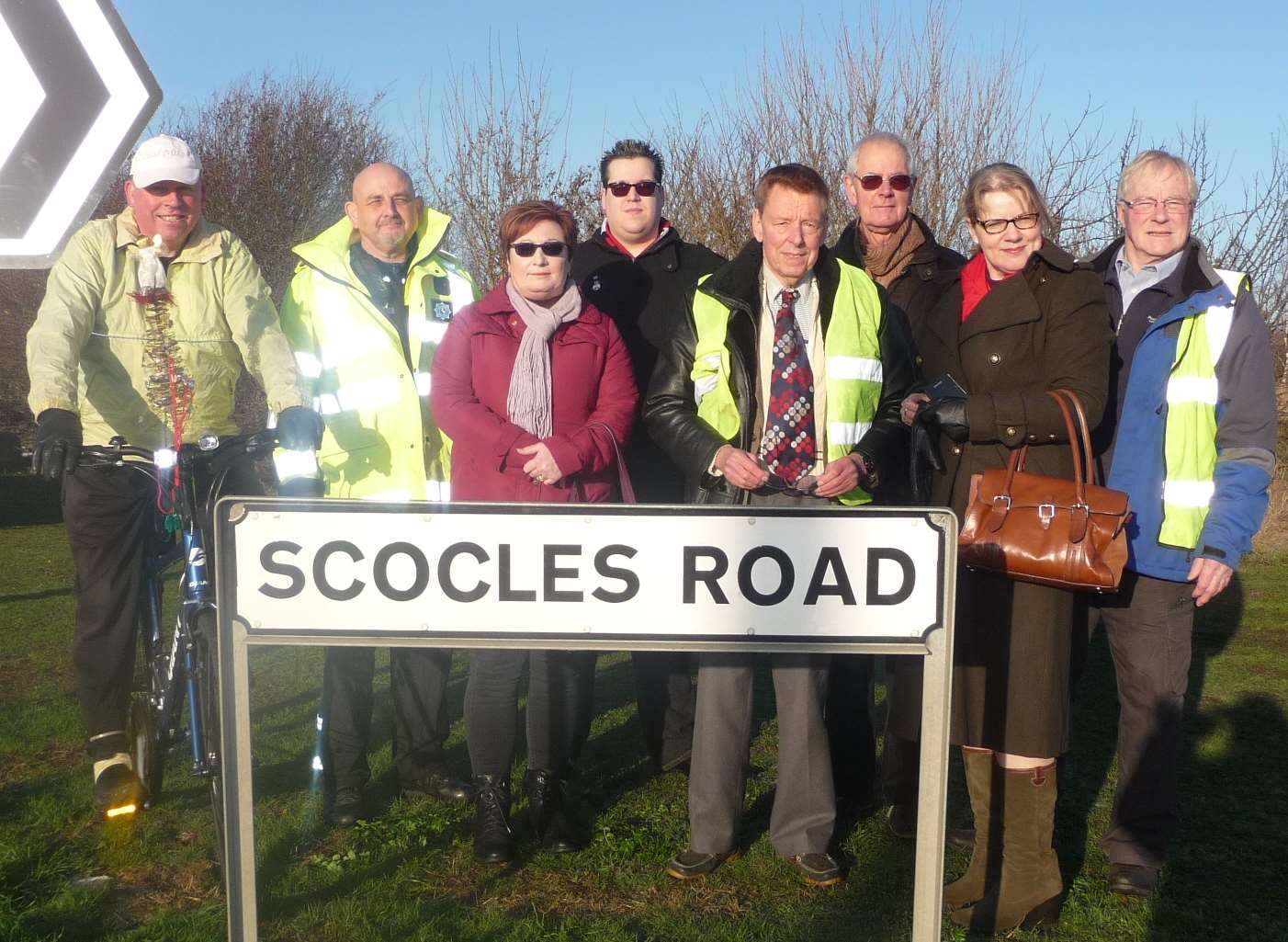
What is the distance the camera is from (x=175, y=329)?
170 inches

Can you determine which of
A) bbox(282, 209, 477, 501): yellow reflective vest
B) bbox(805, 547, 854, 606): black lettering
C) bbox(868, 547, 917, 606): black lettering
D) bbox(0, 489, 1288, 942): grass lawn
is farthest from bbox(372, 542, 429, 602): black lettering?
bbox(282, 209, 477, 501): yellow reflective vest

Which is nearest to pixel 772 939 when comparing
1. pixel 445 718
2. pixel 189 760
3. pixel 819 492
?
pixel 819 492

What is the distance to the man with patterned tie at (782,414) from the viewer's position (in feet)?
12.6

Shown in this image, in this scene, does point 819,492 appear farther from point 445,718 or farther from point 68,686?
point 68,686

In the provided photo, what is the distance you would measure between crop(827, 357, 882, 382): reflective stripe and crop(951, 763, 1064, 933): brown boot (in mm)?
1297

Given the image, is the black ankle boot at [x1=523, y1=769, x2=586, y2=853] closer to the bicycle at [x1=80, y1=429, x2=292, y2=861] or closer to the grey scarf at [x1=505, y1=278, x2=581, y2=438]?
the bicycle at [x1=80, y1=429, x2=292, y2=861]

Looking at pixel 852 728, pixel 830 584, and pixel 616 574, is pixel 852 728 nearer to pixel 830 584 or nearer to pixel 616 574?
pixel 830 584

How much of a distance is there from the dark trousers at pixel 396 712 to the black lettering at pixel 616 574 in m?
2.25

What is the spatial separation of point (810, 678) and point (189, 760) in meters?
2.35

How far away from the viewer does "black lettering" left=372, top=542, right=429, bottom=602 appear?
2.44 meters

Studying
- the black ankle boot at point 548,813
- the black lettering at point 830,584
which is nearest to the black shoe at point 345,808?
the black ankle boot at point 548,813

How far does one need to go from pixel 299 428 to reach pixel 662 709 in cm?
211

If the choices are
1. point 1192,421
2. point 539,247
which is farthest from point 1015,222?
point 539,247

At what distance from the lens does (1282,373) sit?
12562 millimetres
